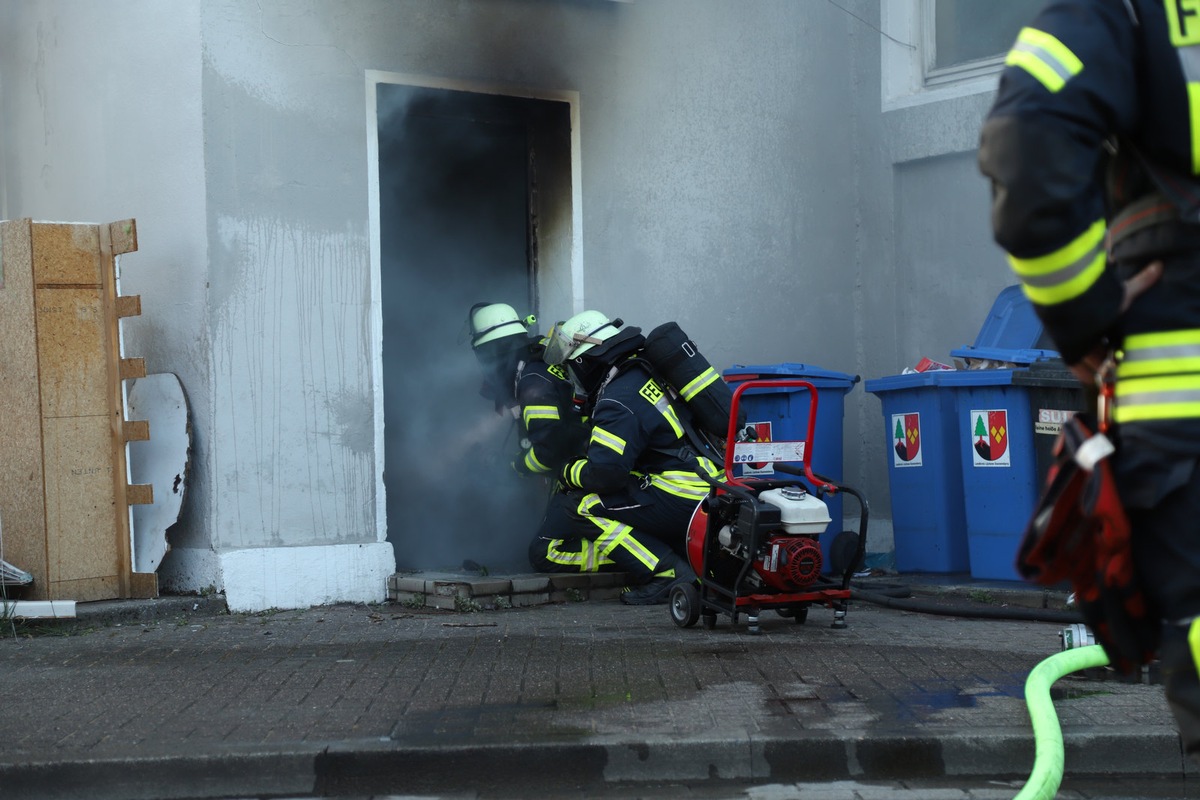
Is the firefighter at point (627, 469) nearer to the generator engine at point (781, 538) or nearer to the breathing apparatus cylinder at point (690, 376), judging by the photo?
the breathing apparatus cylinder at point (690, 376)

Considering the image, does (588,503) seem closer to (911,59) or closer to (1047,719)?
(1047,719)

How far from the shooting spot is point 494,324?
317 inches

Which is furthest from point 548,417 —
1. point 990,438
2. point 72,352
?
point 72,352

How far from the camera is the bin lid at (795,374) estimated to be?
317 inches

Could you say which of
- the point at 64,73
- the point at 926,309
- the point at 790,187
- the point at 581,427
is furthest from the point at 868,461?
the point at 64,73

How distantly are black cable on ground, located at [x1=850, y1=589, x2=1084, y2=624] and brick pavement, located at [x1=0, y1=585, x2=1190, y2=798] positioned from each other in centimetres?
9

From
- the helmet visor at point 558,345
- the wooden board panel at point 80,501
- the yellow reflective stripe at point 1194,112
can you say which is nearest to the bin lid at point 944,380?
the helmet visor at point 558,345

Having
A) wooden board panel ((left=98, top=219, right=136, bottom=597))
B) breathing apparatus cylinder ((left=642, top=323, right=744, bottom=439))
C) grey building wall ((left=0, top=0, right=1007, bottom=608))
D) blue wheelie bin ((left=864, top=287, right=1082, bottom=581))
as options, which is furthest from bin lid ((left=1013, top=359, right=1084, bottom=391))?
wooden board panel ((left=98, top=219, right=136, bottom=597))

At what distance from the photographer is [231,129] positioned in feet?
23.8

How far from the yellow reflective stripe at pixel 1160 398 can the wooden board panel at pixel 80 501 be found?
20.1ft

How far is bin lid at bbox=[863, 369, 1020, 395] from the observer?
7.24 metres

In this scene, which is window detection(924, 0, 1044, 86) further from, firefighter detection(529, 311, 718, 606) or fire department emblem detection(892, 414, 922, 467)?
firefighter detection(529, 311, 718, 606)

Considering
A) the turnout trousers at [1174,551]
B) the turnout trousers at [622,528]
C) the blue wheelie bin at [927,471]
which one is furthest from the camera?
the blue wheelie bin at [927,471]

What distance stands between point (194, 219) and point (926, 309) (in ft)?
16.1
